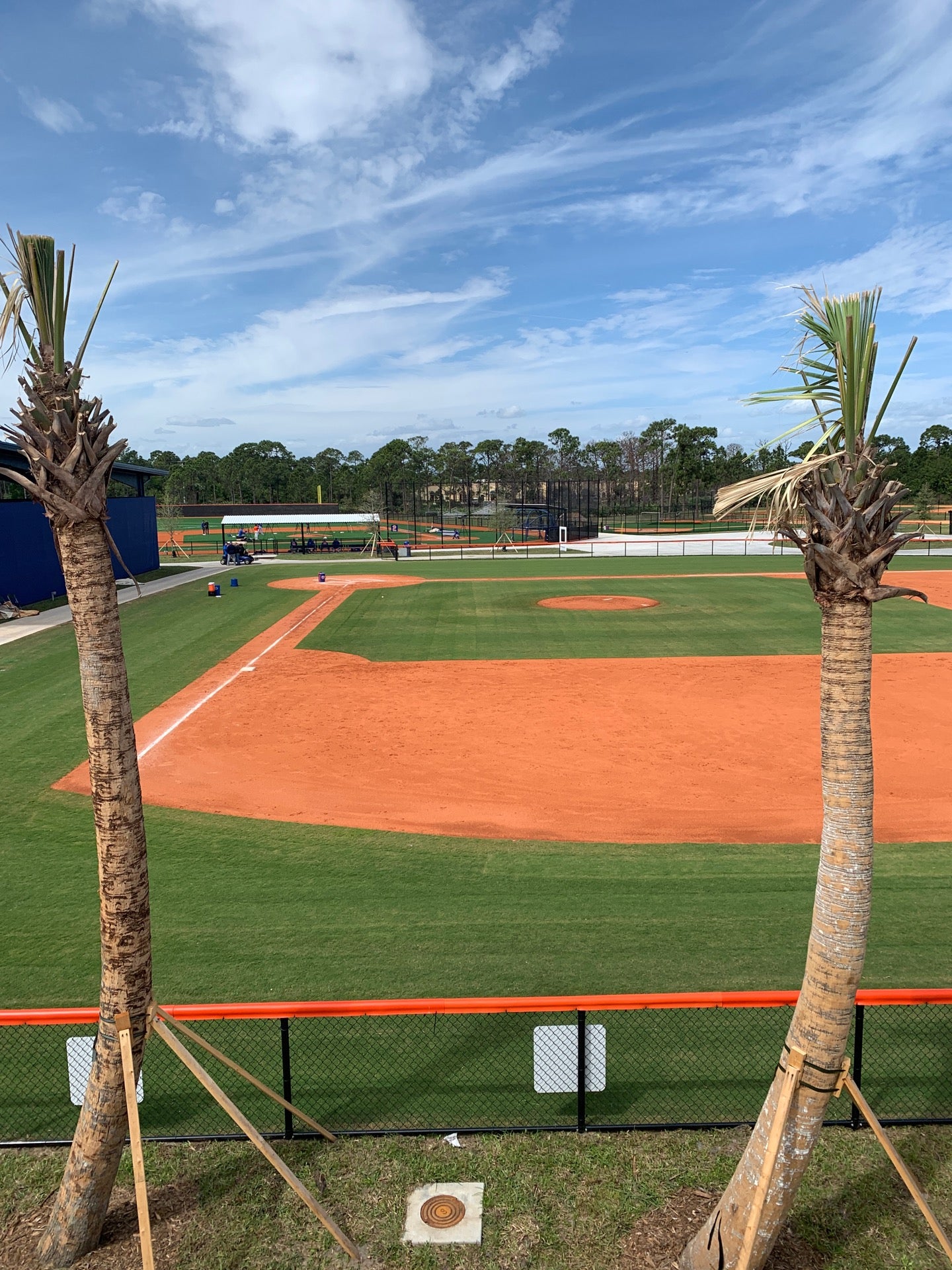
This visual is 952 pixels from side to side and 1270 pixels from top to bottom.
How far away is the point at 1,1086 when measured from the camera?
7977 millimetres

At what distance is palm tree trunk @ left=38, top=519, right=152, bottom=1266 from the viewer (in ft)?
18.3

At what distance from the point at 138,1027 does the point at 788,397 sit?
5.95 m

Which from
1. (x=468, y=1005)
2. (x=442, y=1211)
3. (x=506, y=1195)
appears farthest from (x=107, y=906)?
(x=506, y=1195)

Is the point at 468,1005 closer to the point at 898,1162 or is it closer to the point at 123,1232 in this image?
the point at 123,1232

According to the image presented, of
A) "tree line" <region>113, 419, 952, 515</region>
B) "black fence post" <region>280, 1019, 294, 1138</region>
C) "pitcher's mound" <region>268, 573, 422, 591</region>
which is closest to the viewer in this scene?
"black fence post" <region>280, 1019, 294, 1138</region>

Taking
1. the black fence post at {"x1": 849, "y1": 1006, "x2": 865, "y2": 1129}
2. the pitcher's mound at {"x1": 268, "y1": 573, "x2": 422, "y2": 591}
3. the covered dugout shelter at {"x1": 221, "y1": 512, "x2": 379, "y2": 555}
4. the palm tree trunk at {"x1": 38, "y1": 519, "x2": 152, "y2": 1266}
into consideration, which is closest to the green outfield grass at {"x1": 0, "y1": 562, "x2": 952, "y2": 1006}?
the black fence post at {"x1": 849, "y1": 1006, "x2": 865, "y2": 1129}

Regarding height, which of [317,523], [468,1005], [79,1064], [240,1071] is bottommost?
[79,1064]

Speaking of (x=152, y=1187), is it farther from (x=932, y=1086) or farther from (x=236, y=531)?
(x=236, y=531)

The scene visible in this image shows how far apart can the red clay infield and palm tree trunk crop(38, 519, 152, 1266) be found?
8.42 metres

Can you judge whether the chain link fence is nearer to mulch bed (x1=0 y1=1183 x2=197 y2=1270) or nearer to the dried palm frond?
mulch bed (x1=0 y1=1183 x2=197 y2=1270)

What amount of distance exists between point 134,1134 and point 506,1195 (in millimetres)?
2837

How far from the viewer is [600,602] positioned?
39.1 metres

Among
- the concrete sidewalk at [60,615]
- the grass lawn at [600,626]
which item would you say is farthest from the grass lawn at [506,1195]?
the grass lawn at [600,626]

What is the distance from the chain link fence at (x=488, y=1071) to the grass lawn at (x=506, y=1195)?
207mm
